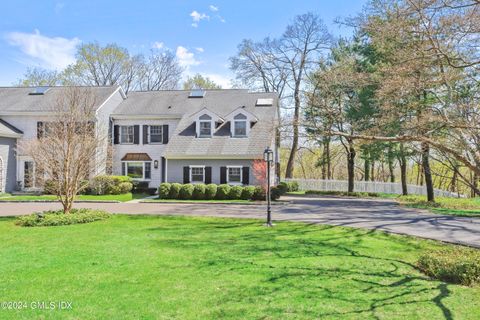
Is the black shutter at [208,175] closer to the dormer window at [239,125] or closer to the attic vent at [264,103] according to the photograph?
the dormer window at [239,125]

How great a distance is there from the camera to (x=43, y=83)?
42.3 metres

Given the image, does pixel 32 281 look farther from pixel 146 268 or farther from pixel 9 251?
pixel 9 251

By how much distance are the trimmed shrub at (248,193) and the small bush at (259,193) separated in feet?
0.65

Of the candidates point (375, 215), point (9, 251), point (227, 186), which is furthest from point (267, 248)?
point (227, 186)

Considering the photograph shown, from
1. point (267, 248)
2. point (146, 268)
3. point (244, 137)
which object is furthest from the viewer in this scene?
point (244, 137)

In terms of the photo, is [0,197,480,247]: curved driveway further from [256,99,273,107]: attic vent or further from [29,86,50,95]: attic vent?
[29,86,50,95]: attic vent

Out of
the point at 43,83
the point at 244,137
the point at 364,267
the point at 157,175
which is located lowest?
the point at 364,267

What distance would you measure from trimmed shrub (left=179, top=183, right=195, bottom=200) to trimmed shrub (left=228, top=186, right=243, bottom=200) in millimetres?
2460

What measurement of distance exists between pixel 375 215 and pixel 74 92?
15.8 meters

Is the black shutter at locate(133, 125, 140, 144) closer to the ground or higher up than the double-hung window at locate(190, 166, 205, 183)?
higher up

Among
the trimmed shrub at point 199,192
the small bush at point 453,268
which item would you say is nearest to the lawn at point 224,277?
the small bush at point 453,268

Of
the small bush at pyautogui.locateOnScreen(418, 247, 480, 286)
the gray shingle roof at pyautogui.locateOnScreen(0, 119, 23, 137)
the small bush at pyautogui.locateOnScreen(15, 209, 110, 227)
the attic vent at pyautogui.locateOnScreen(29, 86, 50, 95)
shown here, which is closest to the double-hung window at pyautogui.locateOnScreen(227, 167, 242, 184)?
the small bush at pyautogui.locateOnScreen(15, 209, 110, 227)

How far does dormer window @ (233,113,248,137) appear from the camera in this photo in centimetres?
2633

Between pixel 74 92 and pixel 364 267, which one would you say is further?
pixel 74 92
